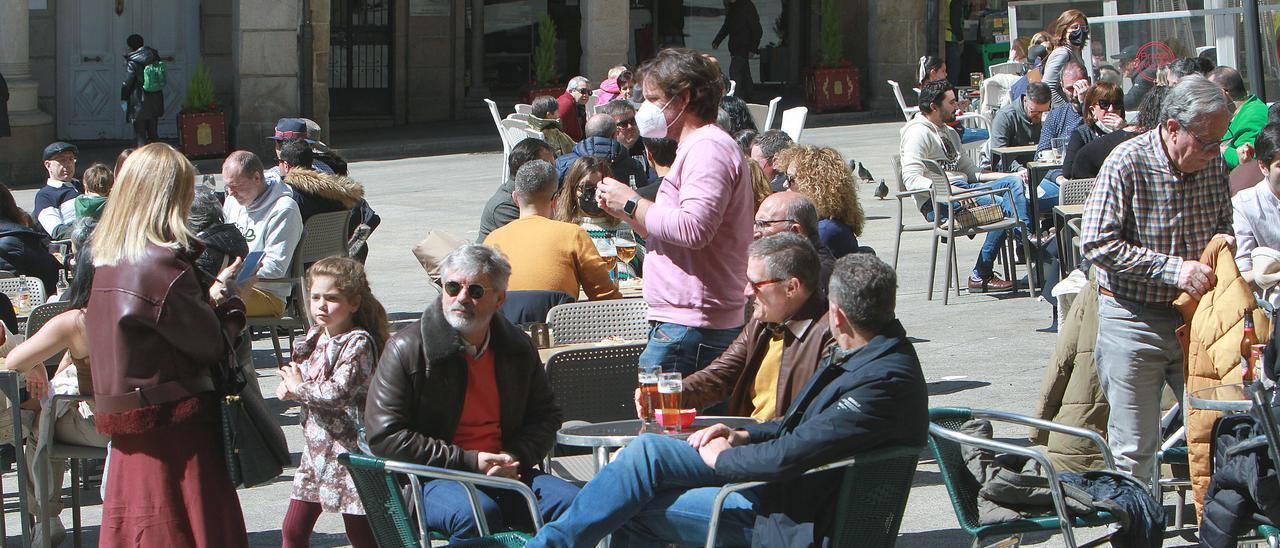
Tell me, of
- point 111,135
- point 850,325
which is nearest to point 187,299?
point 850,325

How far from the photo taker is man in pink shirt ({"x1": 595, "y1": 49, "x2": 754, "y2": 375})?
5.15 meters

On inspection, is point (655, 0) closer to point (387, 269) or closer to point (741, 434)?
point (387, 269)

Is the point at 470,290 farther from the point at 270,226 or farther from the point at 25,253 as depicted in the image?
the point at 25,253

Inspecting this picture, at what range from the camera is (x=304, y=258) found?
9.04 meters

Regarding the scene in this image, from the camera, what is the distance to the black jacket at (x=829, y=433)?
4.27 m

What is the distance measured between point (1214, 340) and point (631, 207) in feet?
6.35

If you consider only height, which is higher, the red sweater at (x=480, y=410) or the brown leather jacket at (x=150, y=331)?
the brown leather jacket at (x=150, y=331)

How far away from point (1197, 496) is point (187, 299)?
3253 mm

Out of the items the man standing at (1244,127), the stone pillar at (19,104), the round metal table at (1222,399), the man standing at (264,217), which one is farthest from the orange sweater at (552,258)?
the stone pillar at (19,104)

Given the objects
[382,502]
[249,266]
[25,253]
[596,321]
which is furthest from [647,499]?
[25,253]

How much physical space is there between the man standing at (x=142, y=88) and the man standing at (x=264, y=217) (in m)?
11.2

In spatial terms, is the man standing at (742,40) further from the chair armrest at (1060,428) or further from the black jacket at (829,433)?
the black jacket at (829,433)

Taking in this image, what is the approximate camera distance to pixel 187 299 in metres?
4.75

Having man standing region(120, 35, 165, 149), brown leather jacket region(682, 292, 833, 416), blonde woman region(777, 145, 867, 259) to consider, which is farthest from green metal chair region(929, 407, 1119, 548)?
man standing region(120, 35, 165, 149)
